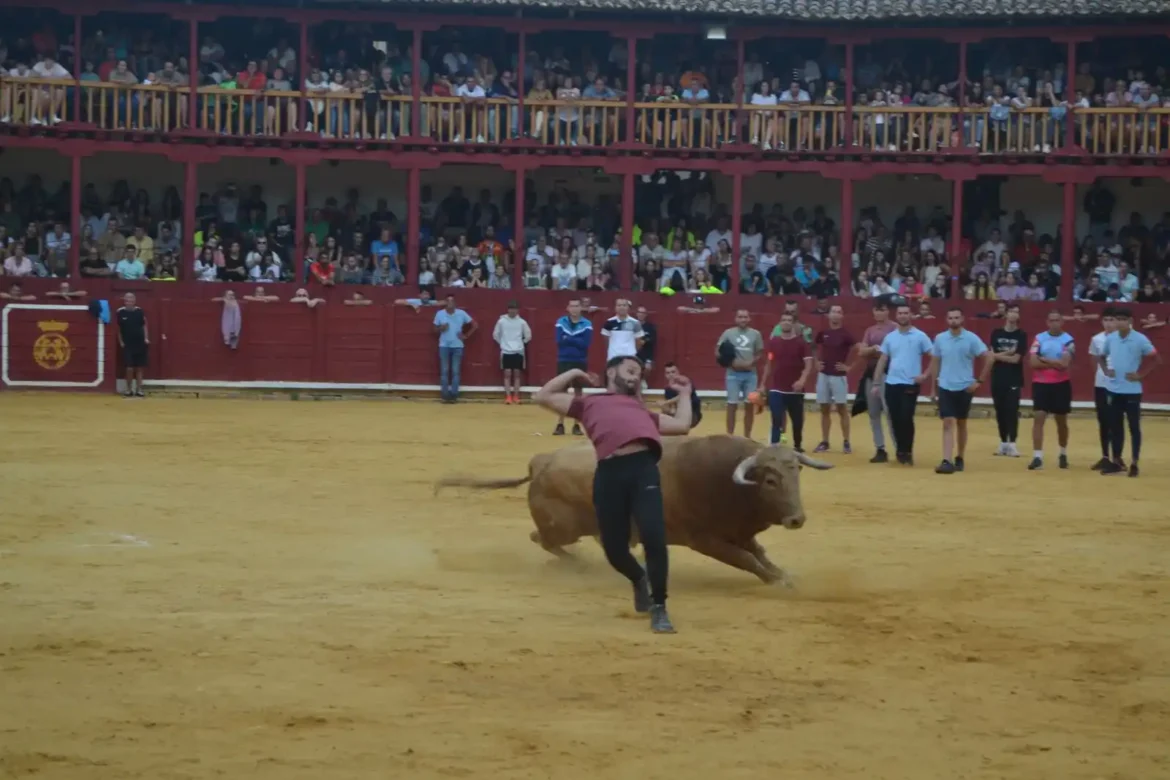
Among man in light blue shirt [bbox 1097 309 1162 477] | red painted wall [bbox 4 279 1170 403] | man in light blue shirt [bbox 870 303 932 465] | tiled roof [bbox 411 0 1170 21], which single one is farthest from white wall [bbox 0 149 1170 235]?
man in light blue shirt [bbox 1097 309 1162 477]

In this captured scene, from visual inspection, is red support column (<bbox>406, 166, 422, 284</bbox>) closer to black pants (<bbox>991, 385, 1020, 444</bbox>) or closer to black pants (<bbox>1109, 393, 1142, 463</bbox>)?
black pants (<bbox>991, 385, 1020, 444</bbox>)

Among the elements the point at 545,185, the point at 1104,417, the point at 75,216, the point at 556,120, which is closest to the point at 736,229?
the point at 556,120

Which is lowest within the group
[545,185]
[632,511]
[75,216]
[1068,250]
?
[632,511]

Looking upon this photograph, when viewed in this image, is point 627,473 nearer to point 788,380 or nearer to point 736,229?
point 788,380

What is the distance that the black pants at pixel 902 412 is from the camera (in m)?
16.6

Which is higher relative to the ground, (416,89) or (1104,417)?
(416,89)

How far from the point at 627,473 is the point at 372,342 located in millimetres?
18927

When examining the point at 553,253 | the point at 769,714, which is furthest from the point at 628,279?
the point at 769,714

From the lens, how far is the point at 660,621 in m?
8.05

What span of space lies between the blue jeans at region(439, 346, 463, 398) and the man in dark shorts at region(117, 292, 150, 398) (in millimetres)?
4422

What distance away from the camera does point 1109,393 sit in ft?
52.8

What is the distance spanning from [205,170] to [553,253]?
273 inches

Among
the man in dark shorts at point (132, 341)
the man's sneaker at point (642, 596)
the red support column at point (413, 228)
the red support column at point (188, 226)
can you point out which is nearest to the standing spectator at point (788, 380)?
the man's sneaker at point (642, 596)

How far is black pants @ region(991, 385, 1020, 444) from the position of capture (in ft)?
57.4
